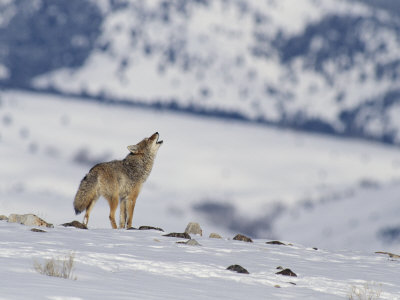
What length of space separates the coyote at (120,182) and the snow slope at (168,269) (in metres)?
1.19

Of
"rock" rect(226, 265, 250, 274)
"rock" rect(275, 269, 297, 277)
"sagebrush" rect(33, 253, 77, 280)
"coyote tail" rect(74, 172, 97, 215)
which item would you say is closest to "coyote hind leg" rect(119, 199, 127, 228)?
"coyote tail" rect(74, 172, 97, 215)

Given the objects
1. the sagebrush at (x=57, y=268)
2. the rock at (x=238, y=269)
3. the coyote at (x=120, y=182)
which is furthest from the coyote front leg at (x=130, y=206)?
the sagebrush at (x=57, y=268)

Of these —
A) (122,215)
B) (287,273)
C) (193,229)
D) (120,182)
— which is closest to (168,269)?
(287,273)

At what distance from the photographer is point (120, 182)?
17000 mm

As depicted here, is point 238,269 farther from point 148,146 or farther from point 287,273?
point 148,146

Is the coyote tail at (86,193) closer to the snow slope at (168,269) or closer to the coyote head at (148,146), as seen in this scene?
the snow slope at (168,269)

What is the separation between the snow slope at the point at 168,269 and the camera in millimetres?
9805

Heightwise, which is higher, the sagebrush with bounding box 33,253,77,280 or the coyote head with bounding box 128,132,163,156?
the coyote head with bounding box 128,132,163,156

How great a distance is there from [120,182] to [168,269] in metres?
5.45

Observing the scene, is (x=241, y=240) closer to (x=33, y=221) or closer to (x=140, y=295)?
(x=33, y=221)

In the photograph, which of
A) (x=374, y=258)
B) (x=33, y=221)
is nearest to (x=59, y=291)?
(x=33, y=221)

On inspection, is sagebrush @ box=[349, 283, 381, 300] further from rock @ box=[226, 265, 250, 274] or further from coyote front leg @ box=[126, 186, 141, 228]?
coyote front leg @ box=[126, 186, 141, 228]

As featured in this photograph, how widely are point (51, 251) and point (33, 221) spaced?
3528 mm

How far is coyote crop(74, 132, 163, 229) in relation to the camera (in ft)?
54.0
